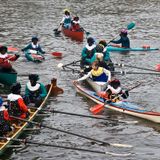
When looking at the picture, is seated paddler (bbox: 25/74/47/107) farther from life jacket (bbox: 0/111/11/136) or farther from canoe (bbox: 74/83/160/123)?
life jacket (bbox: 0/111/11/136)

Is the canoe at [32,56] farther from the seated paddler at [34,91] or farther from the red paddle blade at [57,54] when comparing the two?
the seated paddler at [34,91]

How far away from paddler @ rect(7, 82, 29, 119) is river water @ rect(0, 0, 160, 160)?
109cm

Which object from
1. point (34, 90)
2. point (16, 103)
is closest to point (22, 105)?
point (16, 103)

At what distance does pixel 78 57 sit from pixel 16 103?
12.8 metres

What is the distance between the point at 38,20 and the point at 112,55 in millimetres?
13557

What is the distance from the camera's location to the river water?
51.5ft

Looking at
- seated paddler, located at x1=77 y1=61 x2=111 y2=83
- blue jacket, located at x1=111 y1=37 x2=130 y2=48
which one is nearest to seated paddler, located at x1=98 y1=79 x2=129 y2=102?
seated paddler, located at x1=77 y1=61 x2=111 y2=83

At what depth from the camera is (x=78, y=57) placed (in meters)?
28.0

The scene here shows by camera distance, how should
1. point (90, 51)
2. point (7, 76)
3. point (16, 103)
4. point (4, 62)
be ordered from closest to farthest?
1. point (16, 103)
2. point (7, 76)
3. point (4, 62)
4. point (90, 51)

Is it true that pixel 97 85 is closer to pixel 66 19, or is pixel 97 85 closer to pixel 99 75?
pixel 99 75

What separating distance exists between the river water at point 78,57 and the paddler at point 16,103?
1.09 m

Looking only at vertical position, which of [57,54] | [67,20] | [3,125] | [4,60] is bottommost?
[3,125]

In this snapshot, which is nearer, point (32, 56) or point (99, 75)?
point (99, 75)

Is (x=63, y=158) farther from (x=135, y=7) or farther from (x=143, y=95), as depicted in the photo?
(x=135, y=7)
